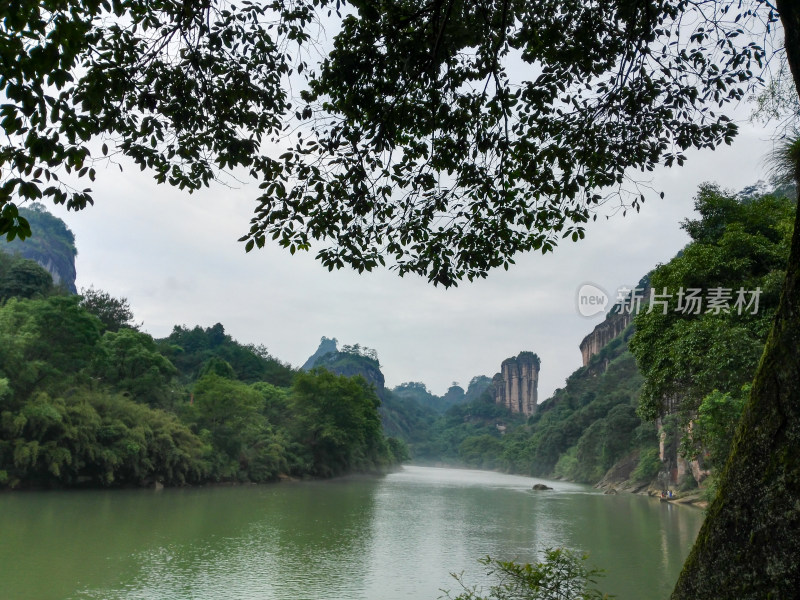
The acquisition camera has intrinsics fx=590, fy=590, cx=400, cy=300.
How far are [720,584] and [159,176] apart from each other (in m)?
3.51

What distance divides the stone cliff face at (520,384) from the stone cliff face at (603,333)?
2405cm

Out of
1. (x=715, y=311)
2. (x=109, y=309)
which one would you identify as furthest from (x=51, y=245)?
(x=715, y=311)

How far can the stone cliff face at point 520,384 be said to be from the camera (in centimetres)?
9275

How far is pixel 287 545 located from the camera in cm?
952

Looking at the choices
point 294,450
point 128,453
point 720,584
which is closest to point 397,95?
point 720,584

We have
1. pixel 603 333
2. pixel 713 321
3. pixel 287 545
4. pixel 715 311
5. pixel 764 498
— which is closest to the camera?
pixel 764 498

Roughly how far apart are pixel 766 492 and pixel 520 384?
310 ft

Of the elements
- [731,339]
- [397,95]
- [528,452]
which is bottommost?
[528,452]

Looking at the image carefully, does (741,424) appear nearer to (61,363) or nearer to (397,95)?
(397,95)

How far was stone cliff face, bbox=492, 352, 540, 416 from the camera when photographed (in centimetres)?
9275

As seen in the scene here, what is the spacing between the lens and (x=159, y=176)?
3.67 m

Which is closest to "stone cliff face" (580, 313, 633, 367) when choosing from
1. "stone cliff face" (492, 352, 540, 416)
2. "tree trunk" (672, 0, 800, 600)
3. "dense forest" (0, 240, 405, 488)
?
"stone cliff face" (492, 352, 540, 416)

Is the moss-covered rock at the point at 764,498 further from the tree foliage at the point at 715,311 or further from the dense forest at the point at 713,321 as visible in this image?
the tree foliage at the point at 715,311

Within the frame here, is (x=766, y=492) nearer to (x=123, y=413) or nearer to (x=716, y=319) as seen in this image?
(x=716, y=319)
